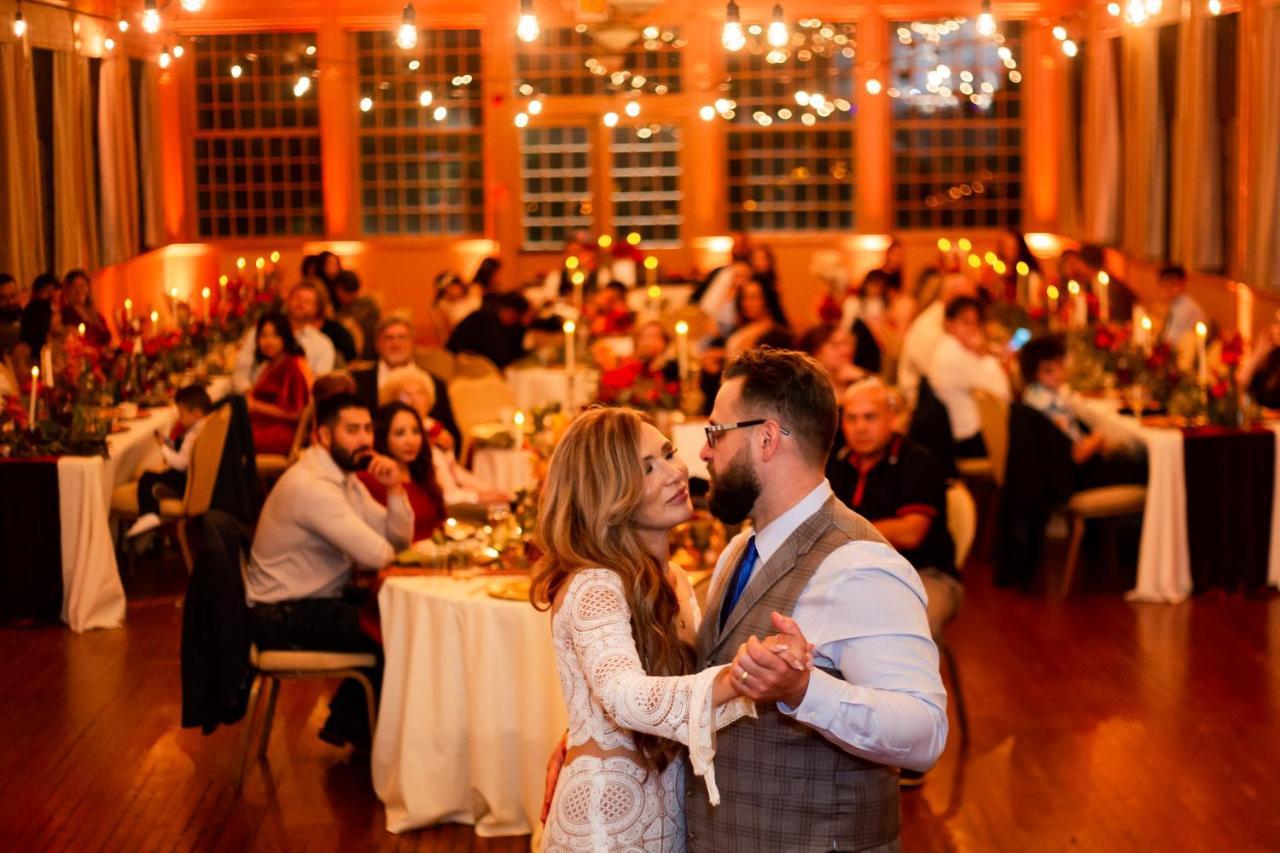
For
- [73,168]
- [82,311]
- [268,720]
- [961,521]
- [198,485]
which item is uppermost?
[73,168]

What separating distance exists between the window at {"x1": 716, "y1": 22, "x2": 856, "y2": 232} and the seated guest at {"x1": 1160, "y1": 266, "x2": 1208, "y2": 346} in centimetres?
727

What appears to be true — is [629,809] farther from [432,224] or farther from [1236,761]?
[432,224]

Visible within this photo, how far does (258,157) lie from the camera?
18.9 m

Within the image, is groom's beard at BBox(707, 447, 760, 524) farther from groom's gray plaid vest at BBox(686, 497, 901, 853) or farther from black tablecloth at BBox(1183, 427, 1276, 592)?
black tablecloth at BBox(1183, 427, 1276, 592)

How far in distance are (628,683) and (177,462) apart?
5.84 metres

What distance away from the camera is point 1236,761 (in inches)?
223

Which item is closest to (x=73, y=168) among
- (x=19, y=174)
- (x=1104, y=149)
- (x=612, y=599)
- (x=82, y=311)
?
(x=19, y=174)

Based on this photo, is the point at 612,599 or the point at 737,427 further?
the point at 612,599

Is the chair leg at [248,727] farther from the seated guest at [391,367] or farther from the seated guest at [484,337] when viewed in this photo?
the seated guest at [484,337]

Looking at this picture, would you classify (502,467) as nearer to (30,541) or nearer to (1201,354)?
(30,541)

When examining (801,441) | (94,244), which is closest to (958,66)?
(94,244)

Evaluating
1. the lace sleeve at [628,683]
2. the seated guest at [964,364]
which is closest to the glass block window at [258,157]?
the seated guest at [964,364]

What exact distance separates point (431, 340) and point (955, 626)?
1225cm

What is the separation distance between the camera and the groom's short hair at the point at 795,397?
9.21 ft
